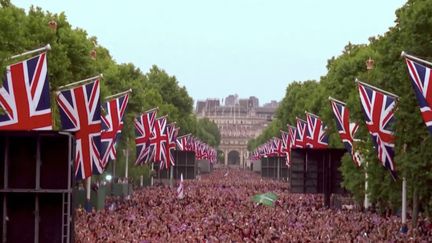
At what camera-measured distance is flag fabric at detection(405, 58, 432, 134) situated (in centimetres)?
2541

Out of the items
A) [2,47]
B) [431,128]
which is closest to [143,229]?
[2,47]

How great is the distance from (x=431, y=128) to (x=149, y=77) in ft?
368

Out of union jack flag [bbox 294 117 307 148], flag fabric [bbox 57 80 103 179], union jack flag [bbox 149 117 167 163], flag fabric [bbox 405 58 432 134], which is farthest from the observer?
union jack flag [bbox 149 117 167 163]

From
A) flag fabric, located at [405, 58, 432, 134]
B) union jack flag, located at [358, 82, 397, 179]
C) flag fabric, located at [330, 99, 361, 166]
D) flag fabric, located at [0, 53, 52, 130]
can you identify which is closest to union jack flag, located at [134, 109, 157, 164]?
flag fabric, located at [330, 99, 361, 166]

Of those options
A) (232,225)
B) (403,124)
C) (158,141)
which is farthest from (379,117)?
(158,141)

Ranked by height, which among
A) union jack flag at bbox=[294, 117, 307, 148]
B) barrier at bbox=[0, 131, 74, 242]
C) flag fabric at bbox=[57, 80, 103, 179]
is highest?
union jack flag at bbox=[294, 117, 307, 148]

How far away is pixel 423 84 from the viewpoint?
25547mm

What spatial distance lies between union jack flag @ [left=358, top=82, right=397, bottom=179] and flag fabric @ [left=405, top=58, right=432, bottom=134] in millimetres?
9933

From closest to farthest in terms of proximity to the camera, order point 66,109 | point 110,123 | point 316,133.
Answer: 1. point 66,109
2. point 110,123
3. point 316,133

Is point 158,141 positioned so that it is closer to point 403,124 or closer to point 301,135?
Result: point 301,135

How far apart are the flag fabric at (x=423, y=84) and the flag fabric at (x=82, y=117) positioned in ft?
32.6

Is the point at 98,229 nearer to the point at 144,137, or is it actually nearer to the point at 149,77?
the point at 144,137

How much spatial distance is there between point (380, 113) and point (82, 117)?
11.2 metres

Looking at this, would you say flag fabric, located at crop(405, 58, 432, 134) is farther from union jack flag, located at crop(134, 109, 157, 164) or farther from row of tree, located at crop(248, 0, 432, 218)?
union jack flag, located at crop(134, 109, 157, 164)
